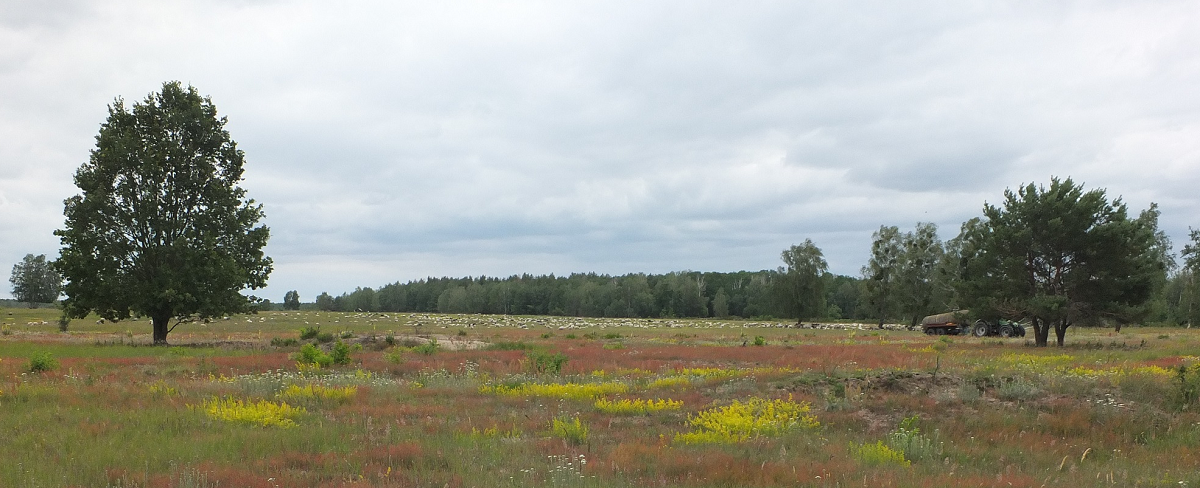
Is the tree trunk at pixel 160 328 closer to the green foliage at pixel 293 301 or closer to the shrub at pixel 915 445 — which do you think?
the shrub at pixel 915 445

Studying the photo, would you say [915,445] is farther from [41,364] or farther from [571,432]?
[41,364]

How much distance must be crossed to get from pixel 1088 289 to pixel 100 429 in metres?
39.4

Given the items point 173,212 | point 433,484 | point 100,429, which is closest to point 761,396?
point 433,484

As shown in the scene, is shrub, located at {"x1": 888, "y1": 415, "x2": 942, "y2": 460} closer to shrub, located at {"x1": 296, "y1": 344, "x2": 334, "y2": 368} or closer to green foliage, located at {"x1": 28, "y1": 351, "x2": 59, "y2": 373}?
shrub, located at {"x1": 296, "y1": 344, "x2": 334, "y2": 368}

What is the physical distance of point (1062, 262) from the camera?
35000 mm

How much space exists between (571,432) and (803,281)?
9146cm

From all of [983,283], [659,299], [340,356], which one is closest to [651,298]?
[659,299]

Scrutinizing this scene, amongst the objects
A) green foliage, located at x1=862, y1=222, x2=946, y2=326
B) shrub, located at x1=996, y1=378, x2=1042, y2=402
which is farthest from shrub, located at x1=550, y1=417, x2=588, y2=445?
green foliage, located at x1=862, y1=222, x2=946, y2=326

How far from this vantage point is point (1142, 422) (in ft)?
39.6

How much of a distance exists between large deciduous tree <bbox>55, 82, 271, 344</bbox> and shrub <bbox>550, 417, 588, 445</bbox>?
2856cm

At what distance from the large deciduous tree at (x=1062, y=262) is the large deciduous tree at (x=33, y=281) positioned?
537ft

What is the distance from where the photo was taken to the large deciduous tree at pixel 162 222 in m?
33.0

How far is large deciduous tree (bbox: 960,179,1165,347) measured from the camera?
32.8 m

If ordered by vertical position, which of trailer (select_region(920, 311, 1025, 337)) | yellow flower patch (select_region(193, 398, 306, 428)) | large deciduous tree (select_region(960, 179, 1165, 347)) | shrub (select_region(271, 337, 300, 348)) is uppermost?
large deciduous tree (select_region(960, 179, 1165, 347))
